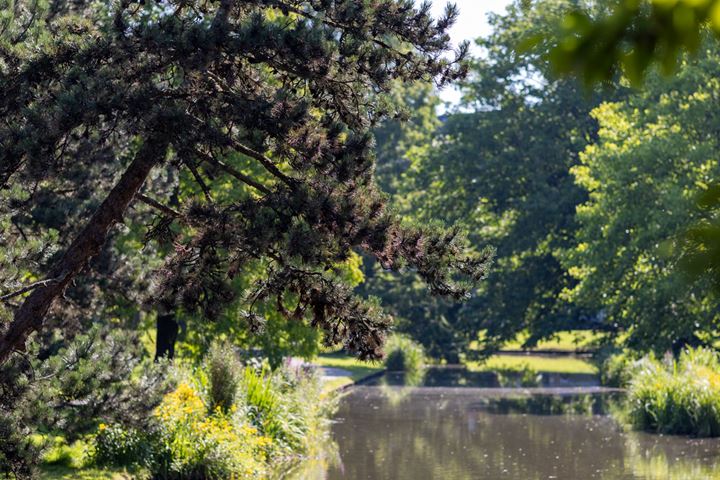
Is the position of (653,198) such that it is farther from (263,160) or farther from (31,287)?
(31,287)

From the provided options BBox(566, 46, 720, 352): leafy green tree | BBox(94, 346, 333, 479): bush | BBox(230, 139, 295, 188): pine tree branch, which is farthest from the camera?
BBox(566, 46, 720, 352): leafy green tree

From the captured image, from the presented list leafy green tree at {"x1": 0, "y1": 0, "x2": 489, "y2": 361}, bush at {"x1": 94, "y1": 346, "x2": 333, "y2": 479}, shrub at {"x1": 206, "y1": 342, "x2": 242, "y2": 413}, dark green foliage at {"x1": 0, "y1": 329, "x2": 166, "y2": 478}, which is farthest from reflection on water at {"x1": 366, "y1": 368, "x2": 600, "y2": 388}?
leafy green tree at {"x1": 0, "y1": 0, "x2": 489, "y2": 361}

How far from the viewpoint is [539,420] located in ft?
89.5

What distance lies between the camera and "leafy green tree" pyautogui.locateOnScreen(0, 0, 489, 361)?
9641 mm

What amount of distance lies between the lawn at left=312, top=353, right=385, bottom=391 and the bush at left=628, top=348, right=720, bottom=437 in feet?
34.9

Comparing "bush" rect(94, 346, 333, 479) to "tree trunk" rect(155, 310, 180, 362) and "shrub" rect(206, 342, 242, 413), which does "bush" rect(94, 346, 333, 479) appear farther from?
"tree trunk" rect(155, 310, 180, 362)

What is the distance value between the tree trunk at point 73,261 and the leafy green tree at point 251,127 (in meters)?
0.01

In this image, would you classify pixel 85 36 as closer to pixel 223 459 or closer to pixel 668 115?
pixel 223 459

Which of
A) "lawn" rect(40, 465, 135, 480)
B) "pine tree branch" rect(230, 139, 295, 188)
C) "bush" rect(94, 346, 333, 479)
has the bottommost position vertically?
"lawn" rect(40, 465, 135, 480)

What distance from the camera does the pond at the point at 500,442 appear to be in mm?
18734

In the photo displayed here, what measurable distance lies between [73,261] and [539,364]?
143 feet

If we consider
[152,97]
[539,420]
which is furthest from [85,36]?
[539,420]

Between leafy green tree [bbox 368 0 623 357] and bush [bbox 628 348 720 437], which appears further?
leafy green tree [bbox 368 0 623 357]

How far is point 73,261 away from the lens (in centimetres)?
1049
